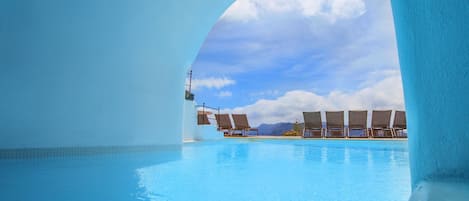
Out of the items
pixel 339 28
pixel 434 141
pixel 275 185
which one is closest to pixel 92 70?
pixel 275 185

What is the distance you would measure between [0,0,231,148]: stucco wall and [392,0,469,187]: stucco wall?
4.48m

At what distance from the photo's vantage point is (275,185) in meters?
2.41

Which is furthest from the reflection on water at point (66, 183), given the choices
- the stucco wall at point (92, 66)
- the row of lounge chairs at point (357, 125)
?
the row of lounge chairs at point (357, 125)

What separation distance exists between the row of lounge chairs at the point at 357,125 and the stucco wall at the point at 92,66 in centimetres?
670

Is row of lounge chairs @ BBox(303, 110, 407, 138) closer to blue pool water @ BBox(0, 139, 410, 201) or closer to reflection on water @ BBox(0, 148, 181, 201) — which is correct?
blue pool water @ BBox(0, 139, 410, 201)

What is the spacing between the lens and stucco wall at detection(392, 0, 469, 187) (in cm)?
68

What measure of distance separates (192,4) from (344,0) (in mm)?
6837

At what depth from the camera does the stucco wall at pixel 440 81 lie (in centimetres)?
68

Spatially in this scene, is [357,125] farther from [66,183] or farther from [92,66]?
[66,183]

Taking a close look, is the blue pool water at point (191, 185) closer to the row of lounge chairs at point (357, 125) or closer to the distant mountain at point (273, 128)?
the row of lounge chairs at point (357, 125)

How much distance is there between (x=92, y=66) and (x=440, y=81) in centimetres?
504

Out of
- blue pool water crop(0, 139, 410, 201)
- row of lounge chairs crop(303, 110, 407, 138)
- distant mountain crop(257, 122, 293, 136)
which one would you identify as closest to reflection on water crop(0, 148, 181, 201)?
blue pool water crop(0, 139, 410, 201)

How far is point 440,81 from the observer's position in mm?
787

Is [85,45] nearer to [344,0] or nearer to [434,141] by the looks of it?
[434,141]
